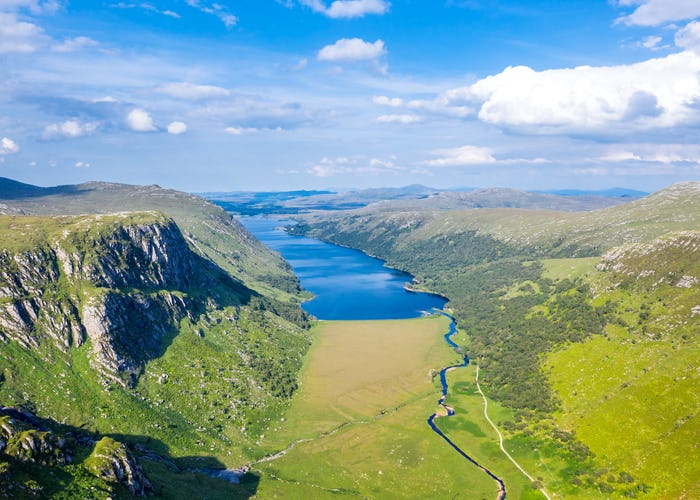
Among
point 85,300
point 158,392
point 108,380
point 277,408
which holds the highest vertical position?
point 85,300

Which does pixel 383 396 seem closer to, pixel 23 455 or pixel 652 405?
pixel 652 405

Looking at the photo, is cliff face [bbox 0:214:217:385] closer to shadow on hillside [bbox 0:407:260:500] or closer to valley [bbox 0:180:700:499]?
valley [bbox 0:180:700:499]

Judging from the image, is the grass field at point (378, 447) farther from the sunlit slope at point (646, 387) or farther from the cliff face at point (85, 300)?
the cliff face at point (85, 300)

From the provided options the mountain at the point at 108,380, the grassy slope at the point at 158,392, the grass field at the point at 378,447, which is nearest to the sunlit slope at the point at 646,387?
the grass field at the point at 378,447

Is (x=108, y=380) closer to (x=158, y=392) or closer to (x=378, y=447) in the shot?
(x=158, y=392)

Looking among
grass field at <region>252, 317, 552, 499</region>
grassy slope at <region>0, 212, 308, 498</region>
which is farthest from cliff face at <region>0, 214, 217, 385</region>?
grass field at <region>252, 317, 552, 499</region>

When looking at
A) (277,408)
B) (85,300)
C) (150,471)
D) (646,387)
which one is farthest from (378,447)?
(85,300)
